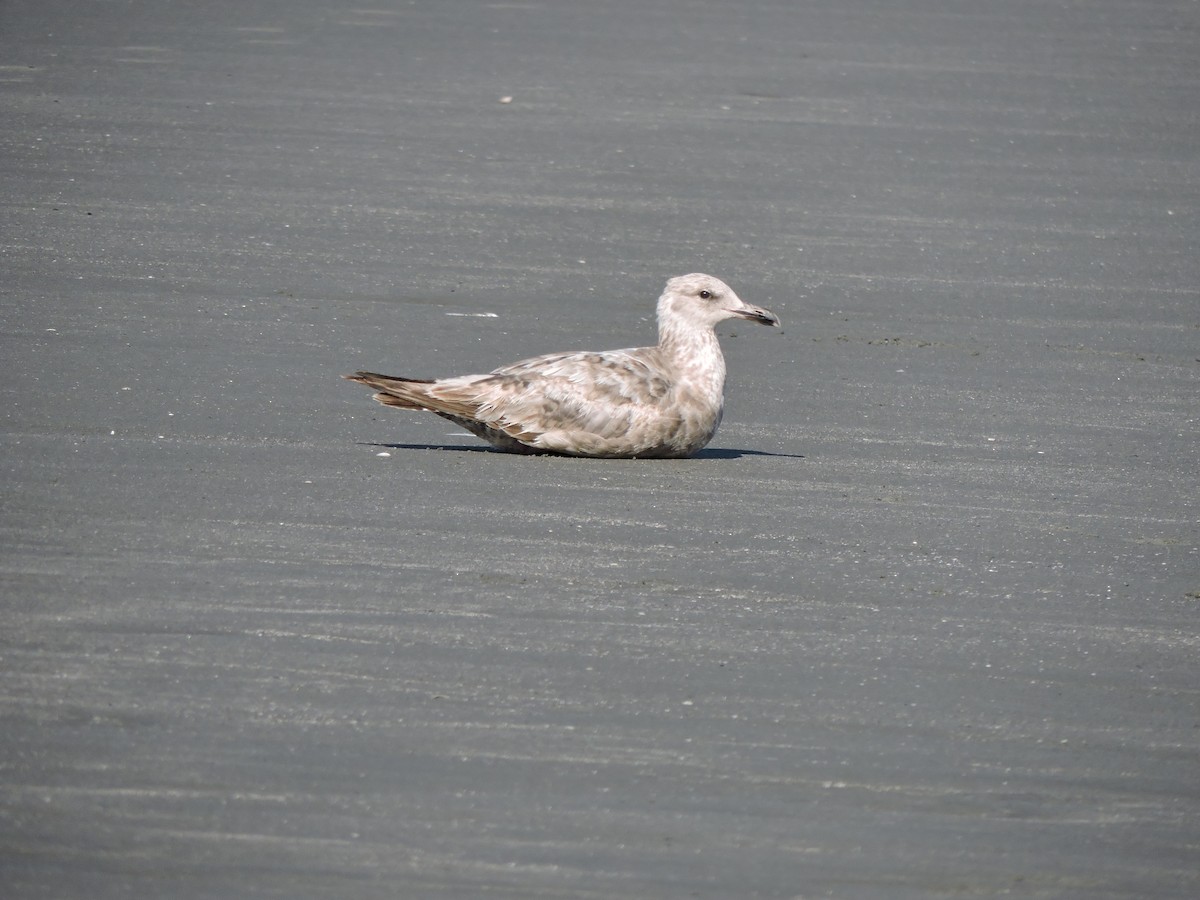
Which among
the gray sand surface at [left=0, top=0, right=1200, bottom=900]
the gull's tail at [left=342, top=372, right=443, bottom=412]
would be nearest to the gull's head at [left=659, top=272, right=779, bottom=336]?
the gray sand surface at [left=0, top=0, right=1200, bottom=900]

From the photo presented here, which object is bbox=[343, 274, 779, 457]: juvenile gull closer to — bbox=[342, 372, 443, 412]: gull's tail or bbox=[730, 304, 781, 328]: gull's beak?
bbox=[342, 372, 443, 412]: gull's tail

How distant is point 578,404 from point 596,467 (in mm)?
292

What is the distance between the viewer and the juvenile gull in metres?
8.62

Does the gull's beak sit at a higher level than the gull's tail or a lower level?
higher

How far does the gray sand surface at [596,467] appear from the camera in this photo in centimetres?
492

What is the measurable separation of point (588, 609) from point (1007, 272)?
681 cm

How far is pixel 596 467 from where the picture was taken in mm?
8586

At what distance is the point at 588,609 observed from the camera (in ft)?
21.1

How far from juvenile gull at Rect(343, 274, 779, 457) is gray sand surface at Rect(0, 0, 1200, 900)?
0.47 feet

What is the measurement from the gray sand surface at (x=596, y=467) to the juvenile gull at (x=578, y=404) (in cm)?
14

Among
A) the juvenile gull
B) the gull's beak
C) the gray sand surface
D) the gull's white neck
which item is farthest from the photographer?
the gull's beak

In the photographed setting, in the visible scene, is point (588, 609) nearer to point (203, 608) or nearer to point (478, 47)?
point (203, 608)

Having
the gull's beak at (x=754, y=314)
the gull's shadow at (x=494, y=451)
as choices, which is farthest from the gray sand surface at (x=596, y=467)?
the gull's beak at (x=754, y=314)

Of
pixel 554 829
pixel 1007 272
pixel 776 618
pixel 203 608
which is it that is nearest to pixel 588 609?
pixel 776 618
